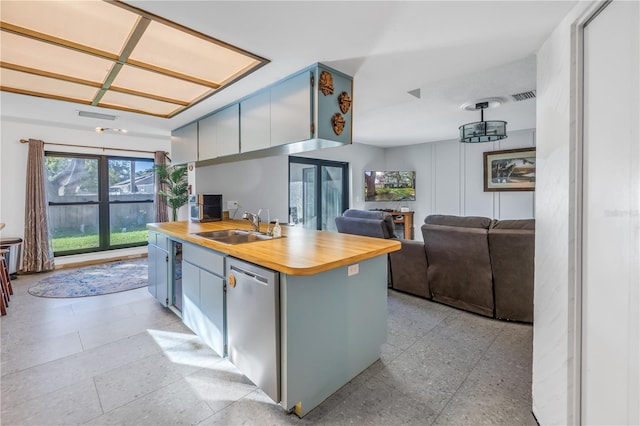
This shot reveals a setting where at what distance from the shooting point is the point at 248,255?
1825mm

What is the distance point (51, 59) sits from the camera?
219cm

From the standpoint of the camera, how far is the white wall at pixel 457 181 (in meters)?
5.70

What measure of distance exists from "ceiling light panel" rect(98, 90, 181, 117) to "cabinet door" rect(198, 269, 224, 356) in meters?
2.00

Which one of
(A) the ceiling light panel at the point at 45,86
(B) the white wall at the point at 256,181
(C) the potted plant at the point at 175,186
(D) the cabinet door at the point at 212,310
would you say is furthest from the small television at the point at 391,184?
(A) the ceiling light panel at the point at 45,86

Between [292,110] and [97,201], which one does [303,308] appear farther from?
[97,201]

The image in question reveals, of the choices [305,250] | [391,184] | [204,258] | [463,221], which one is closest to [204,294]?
[204,258]

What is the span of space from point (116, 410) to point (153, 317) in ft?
4.60

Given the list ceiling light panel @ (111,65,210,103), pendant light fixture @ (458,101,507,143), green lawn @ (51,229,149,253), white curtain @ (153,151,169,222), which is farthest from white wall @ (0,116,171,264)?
pendant light fixture @ (458,101,507,143)

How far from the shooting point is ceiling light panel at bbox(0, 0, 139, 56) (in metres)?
1.58

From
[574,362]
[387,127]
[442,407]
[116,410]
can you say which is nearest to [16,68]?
[116,410]

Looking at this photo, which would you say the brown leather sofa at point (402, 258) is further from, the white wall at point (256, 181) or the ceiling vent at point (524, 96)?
the ceiling vent at point (524, 96)

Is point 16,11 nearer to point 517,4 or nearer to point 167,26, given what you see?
point 167,26

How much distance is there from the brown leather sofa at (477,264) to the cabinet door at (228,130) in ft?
7.41

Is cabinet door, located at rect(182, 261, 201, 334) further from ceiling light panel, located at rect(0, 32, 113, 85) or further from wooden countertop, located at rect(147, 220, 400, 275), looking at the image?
ceiling light panel, located at rect(0, 32, 113, 85)
